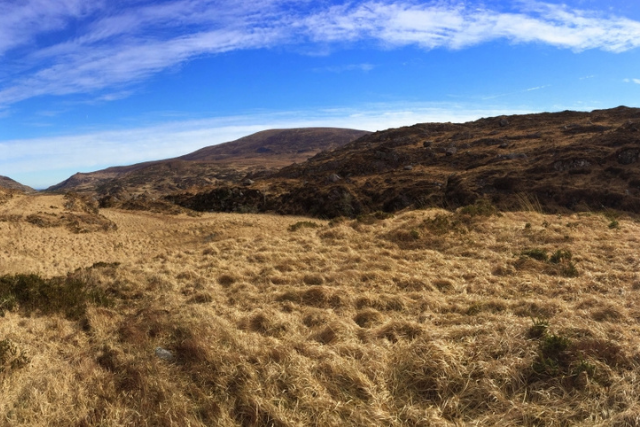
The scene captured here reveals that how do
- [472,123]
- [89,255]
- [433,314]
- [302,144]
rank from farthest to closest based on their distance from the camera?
[302,144], [472,123], [89,255], [433,314]

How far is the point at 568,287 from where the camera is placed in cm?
654

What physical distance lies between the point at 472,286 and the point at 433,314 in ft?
5.63

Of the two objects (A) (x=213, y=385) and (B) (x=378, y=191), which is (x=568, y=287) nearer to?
(A) (x=213, y=385)

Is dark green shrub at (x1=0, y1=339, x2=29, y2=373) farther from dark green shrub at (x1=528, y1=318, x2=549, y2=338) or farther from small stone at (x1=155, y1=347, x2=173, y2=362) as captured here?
dark green shrub at (x1=528, y1=318, x2=549, y2=338)

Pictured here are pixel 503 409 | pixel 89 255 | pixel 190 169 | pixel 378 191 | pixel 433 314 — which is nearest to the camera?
pixel 503 409

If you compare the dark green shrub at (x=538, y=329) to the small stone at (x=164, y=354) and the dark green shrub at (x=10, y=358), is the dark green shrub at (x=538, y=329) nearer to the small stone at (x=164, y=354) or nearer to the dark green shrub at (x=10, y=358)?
the small stone at (x=164, y=354)

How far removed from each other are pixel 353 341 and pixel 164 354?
2610 millimetres

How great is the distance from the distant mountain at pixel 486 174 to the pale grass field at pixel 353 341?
1171cm

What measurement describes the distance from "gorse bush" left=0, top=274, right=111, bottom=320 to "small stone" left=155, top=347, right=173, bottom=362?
289 cm

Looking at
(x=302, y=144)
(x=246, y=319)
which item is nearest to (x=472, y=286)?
(x=246, y=319)

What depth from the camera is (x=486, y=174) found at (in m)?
28.5

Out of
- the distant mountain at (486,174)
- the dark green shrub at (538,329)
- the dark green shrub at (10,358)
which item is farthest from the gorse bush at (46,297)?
the distant mountain at (486,174)

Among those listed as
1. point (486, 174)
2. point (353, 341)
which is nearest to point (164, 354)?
point (353, 341)

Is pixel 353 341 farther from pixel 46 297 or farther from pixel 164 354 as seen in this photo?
pixel 46 297
